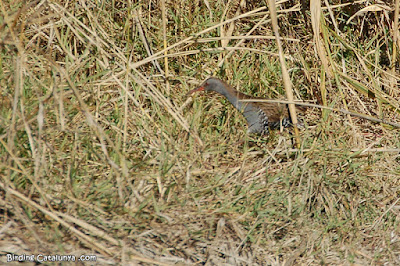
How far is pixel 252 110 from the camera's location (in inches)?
179

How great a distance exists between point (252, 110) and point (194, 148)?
1.07 metres

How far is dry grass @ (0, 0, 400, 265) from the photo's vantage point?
3.03 meters

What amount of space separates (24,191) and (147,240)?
0.68 m

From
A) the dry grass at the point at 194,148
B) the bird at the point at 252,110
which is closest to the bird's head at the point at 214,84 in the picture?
the bird at the point at 252,110

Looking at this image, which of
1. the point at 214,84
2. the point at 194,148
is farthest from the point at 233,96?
the point at 194,148

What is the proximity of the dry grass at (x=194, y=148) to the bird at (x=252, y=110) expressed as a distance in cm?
10

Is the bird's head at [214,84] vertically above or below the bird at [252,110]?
above

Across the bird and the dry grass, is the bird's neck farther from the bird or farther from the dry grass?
the dry grass

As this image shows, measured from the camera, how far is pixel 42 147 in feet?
10.9

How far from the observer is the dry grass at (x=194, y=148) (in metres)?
3.03

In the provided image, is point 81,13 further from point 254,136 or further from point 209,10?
point 254,136

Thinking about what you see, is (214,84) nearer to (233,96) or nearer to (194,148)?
(233,96)

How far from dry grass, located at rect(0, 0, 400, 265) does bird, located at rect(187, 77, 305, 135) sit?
100mm

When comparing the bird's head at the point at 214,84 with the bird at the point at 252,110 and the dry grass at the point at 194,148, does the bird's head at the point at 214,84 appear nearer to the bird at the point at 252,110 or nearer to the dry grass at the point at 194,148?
the bird at the point at 252,110
